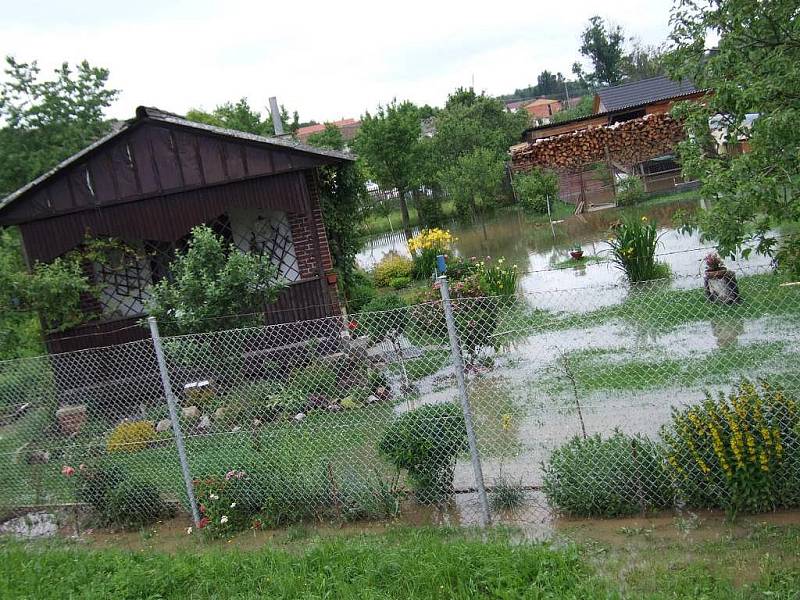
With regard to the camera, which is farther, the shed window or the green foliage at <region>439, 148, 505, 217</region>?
the green foliage at <region>439, 148, 505, 217</region>

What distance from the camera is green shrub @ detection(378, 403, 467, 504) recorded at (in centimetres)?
551

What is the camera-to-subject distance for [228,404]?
8.14 metres

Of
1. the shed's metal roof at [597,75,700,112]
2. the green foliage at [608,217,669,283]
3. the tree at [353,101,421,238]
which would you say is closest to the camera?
the green foliage at [608,217,669,283]

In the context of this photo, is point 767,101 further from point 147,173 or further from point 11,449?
point 147,173

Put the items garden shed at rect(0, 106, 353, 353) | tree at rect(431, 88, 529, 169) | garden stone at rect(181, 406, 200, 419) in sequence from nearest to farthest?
garden stone at rect(181, 406, 200, 419), garden shed at rect(0, 106, 353, 353), tree at rect(431, 88, 529, 169)

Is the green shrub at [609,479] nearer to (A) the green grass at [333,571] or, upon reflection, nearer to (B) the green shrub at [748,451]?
(B) the green shrub at [748,451]

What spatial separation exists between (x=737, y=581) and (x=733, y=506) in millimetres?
810

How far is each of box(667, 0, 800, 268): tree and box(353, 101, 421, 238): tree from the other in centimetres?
2334

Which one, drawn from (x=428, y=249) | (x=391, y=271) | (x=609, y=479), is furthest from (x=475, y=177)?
(x=609, y=479)

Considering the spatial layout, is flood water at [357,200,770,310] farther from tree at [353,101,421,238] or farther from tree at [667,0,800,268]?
tree at [667,0,800,268]

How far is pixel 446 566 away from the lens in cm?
436

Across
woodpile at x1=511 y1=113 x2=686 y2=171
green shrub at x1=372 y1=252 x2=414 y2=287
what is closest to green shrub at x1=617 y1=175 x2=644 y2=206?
woodpile at x1=511 y1=113 x2=686 y2=171

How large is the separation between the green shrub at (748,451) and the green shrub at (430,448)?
165cm

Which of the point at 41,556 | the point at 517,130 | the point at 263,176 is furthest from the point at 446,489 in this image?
the point at 517,130
